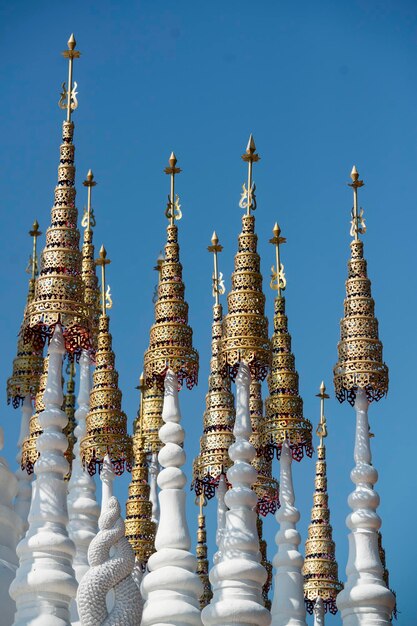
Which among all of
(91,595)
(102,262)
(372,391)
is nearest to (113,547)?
(91,595)

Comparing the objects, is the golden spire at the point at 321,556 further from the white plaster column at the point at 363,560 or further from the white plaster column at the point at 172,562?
the white plaster column at the point at 172,562

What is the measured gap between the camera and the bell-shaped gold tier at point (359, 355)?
78.9 feet

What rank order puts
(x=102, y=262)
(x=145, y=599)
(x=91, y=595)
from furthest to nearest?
1. (x=102, y=262)
2. (x=145, y=599)
3. (x=91, y=595)

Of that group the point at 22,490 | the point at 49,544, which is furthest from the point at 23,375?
the point at 49,544

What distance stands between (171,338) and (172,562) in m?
3.67

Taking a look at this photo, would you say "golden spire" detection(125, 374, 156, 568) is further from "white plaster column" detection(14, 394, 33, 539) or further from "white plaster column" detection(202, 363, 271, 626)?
"white plaster column" detection(202, 363, 271, 626)

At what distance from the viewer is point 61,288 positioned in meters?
22.7

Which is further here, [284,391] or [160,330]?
[284,391]

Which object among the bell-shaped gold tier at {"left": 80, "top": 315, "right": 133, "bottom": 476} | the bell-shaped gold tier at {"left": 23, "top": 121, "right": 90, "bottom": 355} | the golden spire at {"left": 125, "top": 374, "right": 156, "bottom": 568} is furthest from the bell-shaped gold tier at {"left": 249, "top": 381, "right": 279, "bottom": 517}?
the bell-shaped gold tier at {"left": 23, "top": 121, "right": 90, "bottom": 355}

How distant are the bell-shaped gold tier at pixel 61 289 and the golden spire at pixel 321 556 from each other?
728 centimetres

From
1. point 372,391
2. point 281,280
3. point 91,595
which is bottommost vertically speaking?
point 91,595

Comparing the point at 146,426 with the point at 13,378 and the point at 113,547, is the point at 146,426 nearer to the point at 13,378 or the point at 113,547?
the point at 13,378

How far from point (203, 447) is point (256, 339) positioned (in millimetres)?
3199

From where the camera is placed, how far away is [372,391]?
24172mm
